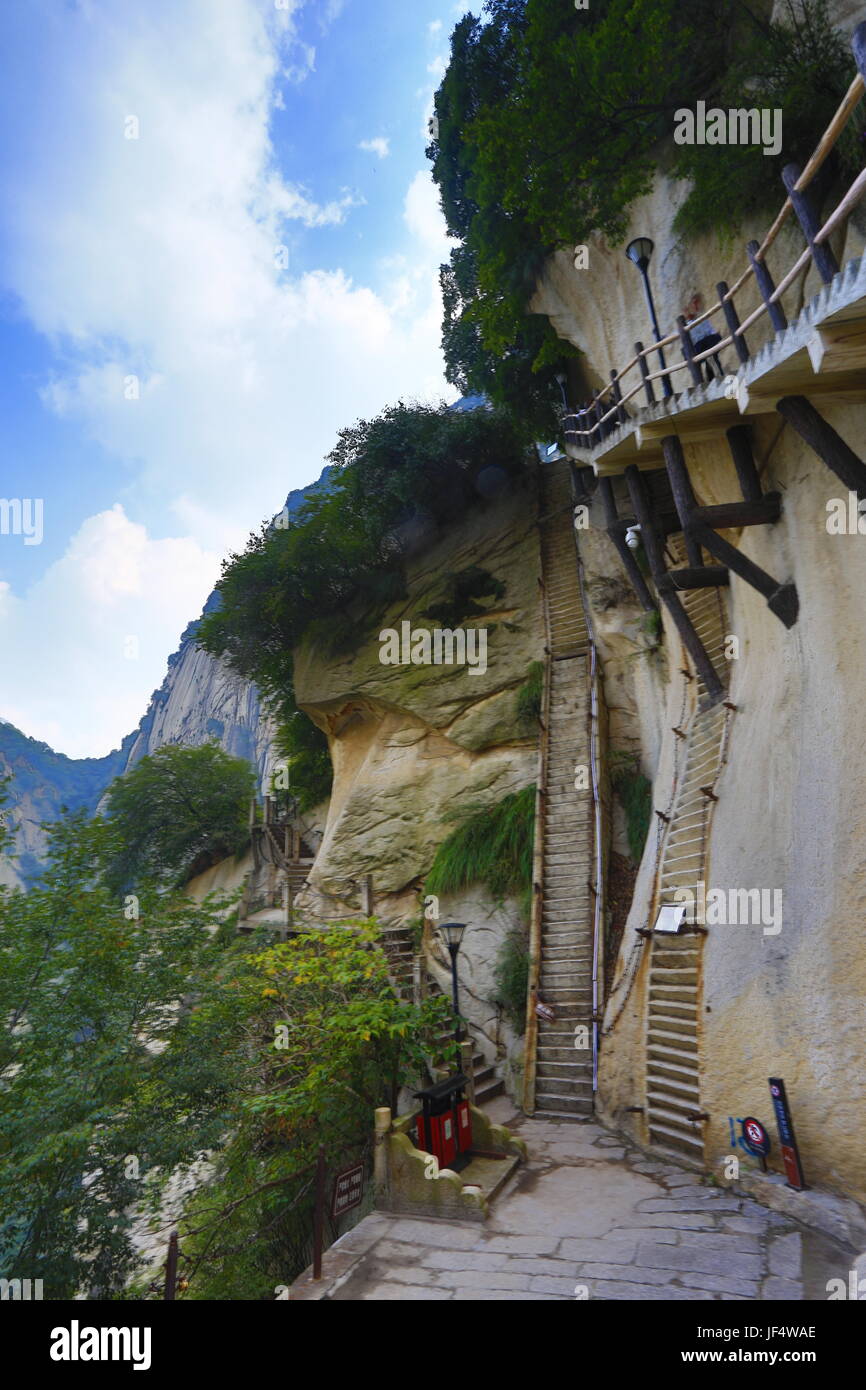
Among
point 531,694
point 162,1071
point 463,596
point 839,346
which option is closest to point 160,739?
point 463,596

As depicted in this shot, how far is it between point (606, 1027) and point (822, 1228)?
4095mm

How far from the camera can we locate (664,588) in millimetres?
9672

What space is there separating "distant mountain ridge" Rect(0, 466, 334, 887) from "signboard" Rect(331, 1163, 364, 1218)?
3538 cm

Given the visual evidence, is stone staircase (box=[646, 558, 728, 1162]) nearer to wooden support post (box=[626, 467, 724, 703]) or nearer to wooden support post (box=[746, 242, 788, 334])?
wooden support post (box=[626, 467, 724, 703])

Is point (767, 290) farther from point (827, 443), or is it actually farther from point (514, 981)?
point (514, 981)

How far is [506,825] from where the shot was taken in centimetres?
1313

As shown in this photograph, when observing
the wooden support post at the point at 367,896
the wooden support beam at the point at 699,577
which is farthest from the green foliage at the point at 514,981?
the wooden support beam at the point at 699,577

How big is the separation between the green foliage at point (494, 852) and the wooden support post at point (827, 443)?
27.8 feet

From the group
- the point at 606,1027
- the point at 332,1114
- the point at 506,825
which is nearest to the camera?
the point at 332,1114

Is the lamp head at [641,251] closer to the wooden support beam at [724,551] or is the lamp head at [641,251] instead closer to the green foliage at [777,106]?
the green foliage at [777,106]

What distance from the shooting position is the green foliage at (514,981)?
36.6 ft
